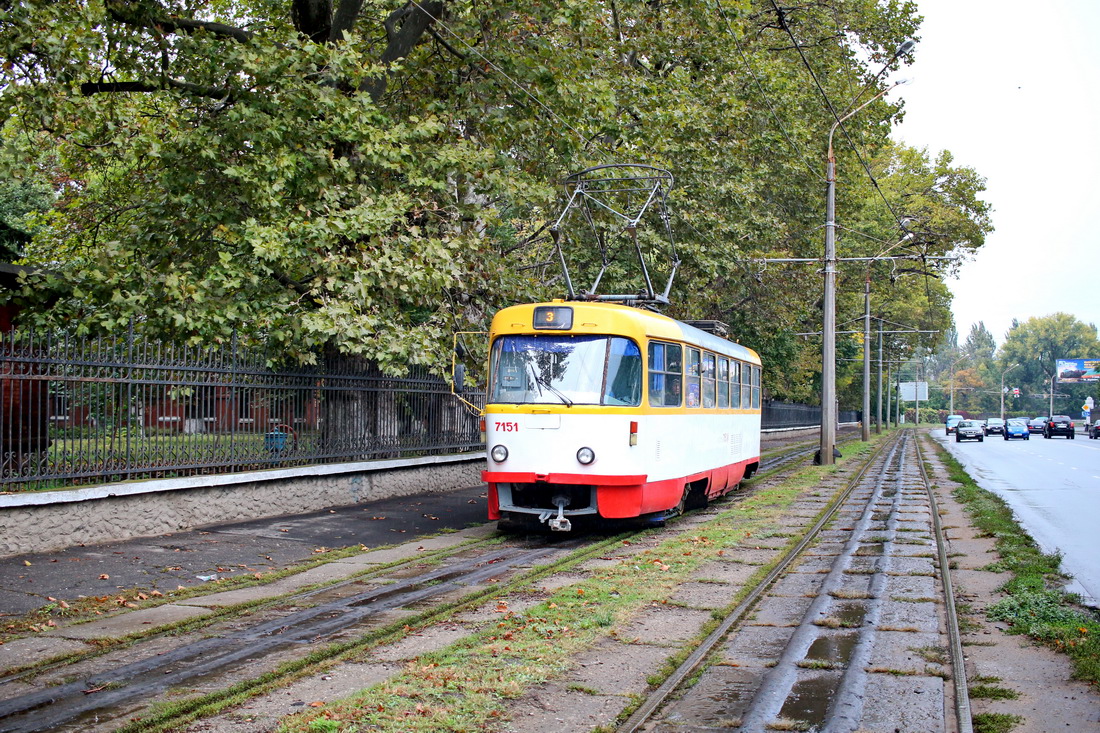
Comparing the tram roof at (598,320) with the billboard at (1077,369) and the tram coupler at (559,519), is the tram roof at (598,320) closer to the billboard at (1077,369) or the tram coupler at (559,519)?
the tram coupler at (559,519)

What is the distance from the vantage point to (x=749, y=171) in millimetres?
28688

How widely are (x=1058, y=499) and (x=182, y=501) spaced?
1650cm

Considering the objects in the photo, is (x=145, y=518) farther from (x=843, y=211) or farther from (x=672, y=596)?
(x=843, y=211)

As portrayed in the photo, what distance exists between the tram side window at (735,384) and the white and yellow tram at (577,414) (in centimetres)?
488

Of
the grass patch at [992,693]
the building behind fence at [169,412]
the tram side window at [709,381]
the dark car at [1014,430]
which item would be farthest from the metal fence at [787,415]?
the grass patch at [992,693]

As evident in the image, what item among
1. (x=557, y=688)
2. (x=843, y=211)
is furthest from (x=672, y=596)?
(x=843, y=211)

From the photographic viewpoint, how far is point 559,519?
1272 centimetres

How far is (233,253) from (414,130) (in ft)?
10.9

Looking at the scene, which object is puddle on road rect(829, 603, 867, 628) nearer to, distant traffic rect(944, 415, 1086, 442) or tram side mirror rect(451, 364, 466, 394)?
tram side mirror rect(451, 364, 466, 394)

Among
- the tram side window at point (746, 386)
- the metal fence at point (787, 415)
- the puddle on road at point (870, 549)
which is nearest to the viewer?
the puddle on road at point (870, 549)

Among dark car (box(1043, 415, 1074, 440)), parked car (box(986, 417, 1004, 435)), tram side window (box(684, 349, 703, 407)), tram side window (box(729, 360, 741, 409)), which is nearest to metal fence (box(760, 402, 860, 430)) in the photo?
parked car (box(986, 417, 1004, 435))

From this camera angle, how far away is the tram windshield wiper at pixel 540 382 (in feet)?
41.9

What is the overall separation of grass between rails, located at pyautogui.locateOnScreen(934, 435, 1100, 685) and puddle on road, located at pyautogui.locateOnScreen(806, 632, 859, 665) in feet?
4.60

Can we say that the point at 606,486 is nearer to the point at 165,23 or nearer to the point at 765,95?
the point at 165,23
